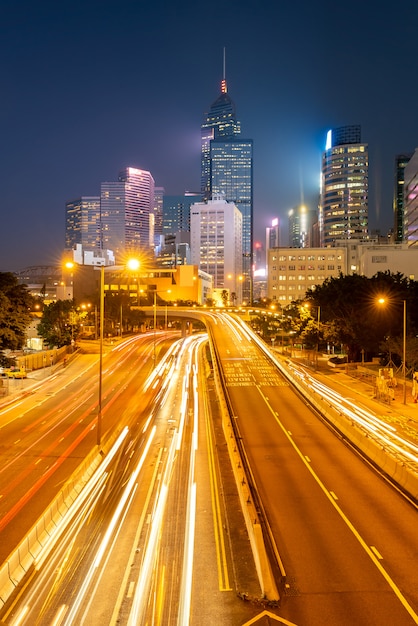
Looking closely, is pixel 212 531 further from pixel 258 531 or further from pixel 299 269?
pixel 299 269

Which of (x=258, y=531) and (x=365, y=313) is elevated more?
(x=365, y=313)

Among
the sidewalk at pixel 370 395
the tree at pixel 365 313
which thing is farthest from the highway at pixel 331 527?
the tree at pixel 365 313

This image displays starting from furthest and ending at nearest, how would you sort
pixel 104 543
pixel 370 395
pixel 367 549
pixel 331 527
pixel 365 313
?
1. pixel 365 313
2. pixel 370 395
3. pixel 331 527
4. pixel 104 543
5. pixel 367 549

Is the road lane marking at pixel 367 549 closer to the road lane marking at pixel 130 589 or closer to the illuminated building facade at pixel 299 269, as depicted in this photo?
the road lane marking at pixel 130 589

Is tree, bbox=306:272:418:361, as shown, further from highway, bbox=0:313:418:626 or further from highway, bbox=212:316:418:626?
highway, bbox=212:316:418:626

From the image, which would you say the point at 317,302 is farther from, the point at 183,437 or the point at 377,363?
the point at 183,437

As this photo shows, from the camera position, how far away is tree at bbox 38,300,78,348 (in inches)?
3329

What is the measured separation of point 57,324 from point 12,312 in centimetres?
3957

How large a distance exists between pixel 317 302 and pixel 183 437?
45808mm

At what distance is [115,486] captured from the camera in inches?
909

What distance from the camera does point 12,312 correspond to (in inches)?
1833

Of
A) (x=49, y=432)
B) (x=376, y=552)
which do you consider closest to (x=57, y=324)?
(x=49, y=432)

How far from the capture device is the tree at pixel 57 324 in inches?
3329

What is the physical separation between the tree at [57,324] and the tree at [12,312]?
35962mm
